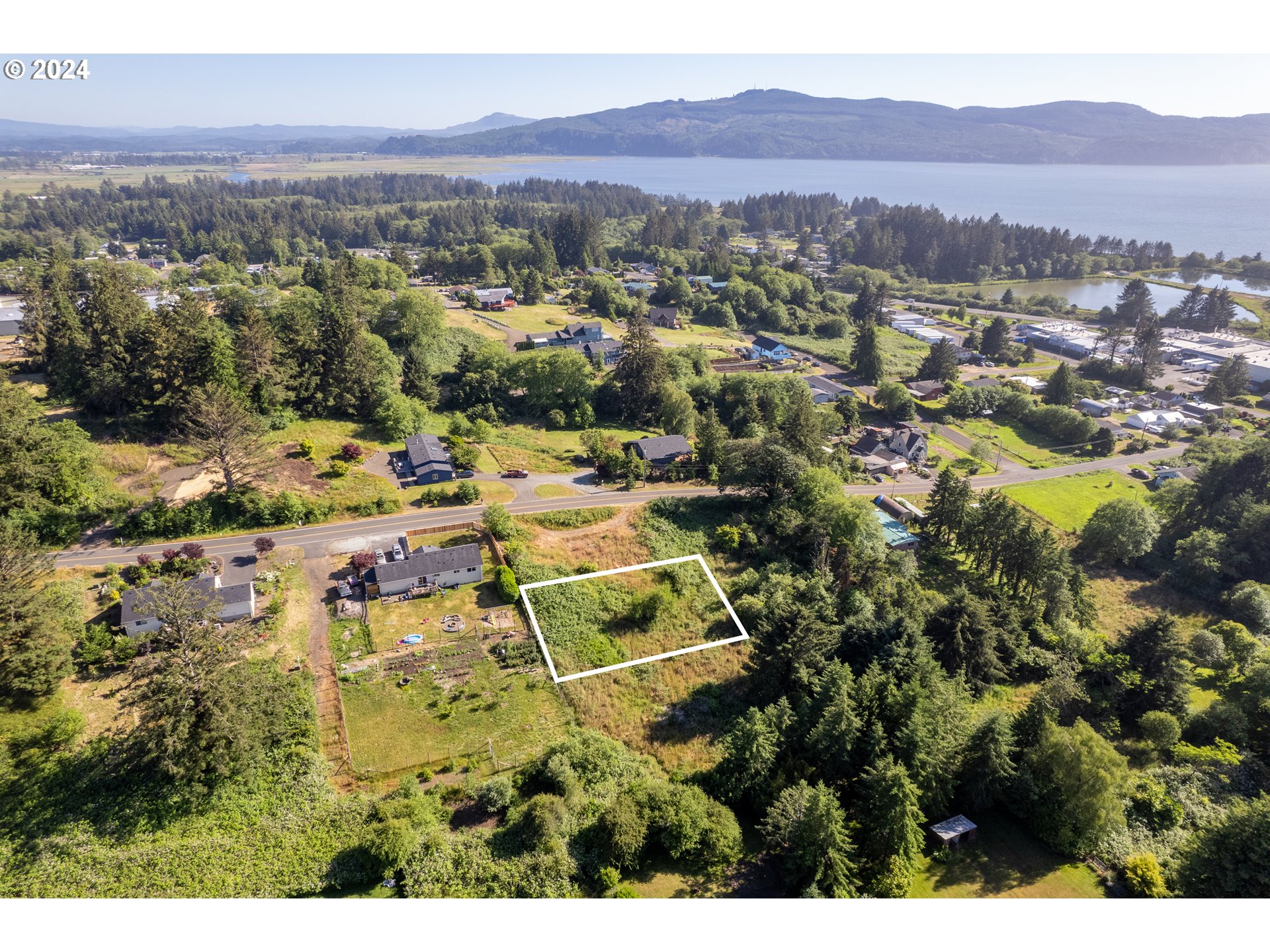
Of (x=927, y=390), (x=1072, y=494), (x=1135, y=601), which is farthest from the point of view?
(x=927, y=390)

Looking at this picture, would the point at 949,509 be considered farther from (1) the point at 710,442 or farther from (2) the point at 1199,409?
(2) the point at 1199,409

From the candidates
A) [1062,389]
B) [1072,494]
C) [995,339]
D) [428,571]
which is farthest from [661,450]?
[995,339]

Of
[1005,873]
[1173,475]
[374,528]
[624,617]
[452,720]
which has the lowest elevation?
[1005,873]

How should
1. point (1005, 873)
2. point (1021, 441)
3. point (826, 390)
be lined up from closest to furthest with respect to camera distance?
1. point (1005, 873)
2. point (1021, 441)
3. point (826, 390)

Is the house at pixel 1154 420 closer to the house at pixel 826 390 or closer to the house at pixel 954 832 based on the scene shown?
the house at pixel 826 390

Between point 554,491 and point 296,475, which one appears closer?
point 296,475

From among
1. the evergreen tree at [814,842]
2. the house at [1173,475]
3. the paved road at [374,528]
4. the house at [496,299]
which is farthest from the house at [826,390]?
the evergreen tree at [814,842]

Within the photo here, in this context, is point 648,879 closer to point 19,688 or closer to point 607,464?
point 19,688
